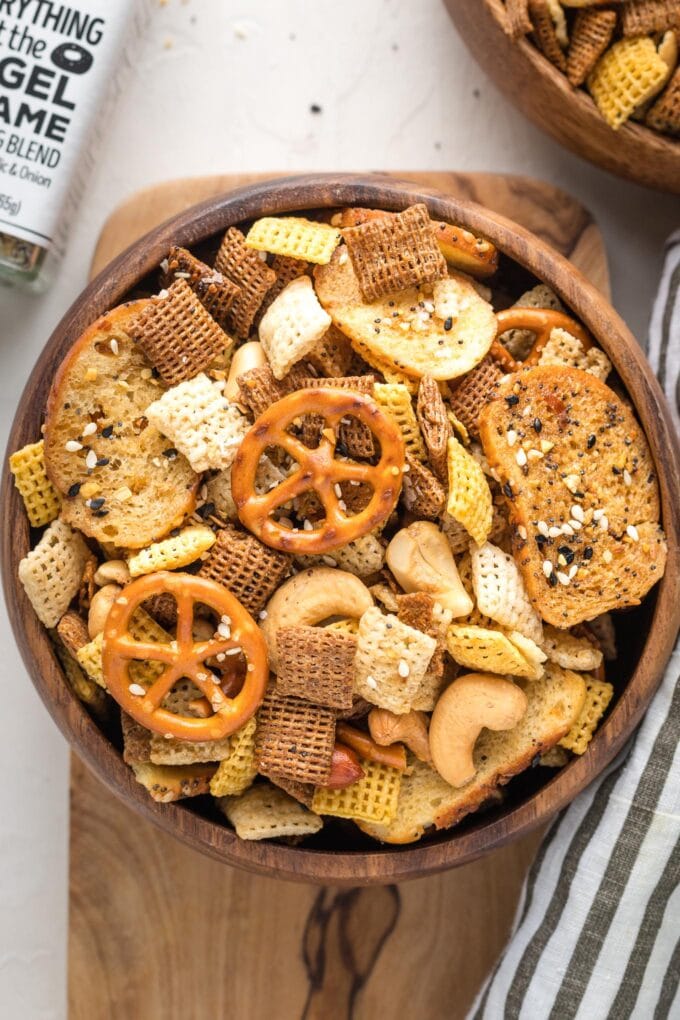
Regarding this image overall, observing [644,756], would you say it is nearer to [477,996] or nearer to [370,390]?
[477,996]

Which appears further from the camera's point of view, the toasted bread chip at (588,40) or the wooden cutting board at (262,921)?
the wooden cutting board at (262,921)

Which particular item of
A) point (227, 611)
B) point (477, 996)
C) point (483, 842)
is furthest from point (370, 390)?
point (477, 996)

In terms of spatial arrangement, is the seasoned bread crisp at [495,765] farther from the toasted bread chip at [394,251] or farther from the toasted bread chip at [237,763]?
the toasted bread chip at [394,251]

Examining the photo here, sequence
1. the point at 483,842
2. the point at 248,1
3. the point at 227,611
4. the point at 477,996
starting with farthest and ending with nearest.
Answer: the point at 248,1
the point at 477,996
the point at 483,842
the point at 227,611

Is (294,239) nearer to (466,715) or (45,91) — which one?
(45,91)

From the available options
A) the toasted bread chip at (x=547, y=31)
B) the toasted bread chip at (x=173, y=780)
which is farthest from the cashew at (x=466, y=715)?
the toasted bread chip at (x=547, y=31)

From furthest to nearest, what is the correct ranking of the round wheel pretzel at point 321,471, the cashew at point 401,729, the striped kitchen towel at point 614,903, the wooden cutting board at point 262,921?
the wooden cutting board at point 262,921
the striped kitchen towel at point 614,903
the cashew at point 401,729
the round wheel pretzel at point 321,471

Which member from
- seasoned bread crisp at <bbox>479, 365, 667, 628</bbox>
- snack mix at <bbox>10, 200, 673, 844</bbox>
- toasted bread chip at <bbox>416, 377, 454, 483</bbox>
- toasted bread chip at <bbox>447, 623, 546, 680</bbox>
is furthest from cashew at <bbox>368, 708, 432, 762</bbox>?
toasted bread chip at <bbox>416, 377, 454, 483</bbox>

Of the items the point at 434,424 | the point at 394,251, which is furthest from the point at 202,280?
the point at 434,424
